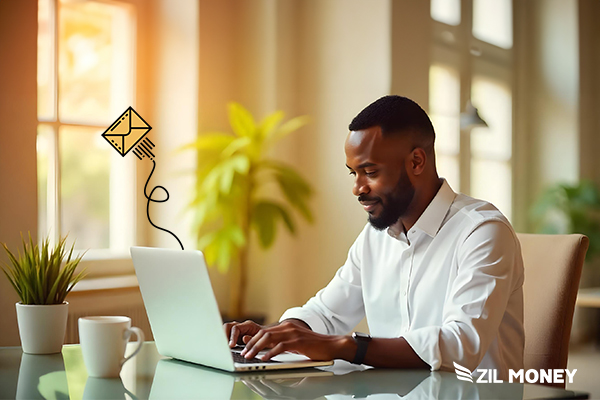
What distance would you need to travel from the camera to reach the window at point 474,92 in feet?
15.8

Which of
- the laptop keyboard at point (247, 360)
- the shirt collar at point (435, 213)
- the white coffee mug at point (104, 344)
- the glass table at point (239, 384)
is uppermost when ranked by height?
the shirt collar at point (435, 213)

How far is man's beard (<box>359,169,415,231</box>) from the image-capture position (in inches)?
66.1

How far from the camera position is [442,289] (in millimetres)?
1606

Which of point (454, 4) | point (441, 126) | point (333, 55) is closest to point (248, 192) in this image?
point (333, 55)

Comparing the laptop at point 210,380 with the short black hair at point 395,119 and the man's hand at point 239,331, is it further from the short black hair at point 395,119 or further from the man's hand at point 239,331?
the short black hair at point 395,119

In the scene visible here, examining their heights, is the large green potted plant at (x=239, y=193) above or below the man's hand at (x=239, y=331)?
above

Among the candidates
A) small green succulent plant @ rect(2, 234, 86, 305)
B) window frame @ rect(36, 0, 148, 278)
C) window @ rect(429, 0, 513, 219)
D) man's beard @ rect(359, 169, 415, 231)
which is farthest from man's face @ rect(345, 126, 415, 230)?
window @ rect(429, 0, 513, 219)

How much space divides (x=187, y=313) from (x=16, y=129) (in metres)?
2.44

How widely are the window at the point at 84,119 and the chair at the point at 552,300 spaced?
259 cm

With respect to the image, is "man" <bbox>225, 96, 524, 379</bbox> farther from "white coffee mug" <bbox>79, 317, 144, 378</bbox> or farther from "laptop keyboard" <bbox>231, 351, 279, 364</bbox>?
"white coffee mug" <bbox>79, 317, 144, 378</bbox>

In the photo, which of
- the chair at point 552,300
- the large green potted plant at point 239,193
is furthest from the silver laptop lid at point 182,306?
the large green potted plant at point 239,193

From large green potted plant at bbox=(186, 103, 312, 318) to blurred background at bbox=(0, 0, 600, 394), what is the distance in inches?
4.1

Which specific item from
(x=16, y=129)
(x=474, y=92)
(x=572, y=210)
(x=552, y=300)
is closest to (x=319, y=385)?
(x=552, y=300)

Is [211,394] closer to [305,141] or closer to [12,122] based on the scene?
[12,122]
